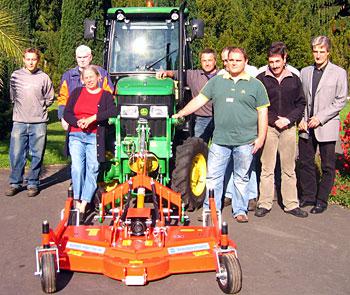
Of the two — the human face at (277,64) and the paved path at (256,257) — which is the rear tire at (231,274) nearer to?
the paved path at (256,257)

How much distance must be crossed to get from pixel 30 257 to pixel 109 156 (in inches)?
72.4

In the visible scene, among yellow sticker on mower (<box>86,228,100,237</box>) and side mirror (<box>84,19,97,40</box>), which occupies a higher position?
side mirror (<box>84,19,97,40</box>)

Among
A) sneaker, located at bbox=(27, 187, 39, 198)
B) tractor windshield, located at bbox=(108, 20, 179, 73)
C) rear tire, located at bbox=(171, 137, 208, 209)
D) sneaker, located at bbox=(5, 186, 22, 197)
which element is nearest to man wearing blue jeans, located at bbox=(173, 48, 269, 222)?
rear tire, located at bbox=(171, 137, 208, 209)

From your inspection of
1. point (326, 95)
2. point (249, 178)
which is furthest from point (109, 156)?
point (326, 95)

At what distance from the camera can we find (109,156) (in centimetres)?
663

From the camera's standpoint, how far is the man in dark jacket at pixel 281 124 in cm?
636

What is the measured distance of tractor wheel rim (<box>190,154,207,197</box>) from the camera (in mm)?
6898

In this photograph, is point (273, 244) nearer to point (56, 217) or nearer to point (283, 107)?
point (283, 107)

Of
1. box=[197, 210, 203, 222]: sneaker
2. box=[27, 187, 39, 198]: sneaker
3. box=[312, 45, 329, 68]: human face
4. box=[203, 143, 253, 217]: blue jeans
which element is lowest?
box=[197, 210, 203, 222]: sneaker

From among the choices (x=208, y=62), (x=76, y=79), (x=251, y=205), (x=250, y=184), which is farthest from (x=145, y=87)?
(x=251, y=205)

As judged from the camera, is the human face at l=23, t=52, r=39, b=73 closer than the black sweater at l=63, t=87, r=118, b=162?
No

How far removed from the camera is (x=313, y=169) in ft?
22.8

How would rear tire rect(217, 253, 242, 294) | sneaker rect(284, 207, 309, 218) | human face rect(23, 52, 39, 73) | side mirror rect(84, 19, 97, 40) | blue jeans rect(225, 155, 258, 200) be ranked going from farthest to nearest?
side mirror rect(84, 19, 97, 40)
human face rect(23, 52, 39, 73)
blue jeans rect(225, 155, 258, 200)
sneaker rect(284, 207, 309, 218)
rear tire rect(217, 253, 242, 294)

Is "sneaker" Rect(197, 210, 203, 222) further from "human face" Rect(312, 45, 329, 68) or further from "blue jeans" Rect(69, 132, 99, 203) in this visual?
Answer: "human face" Rect(312, 45, 329, 68)
